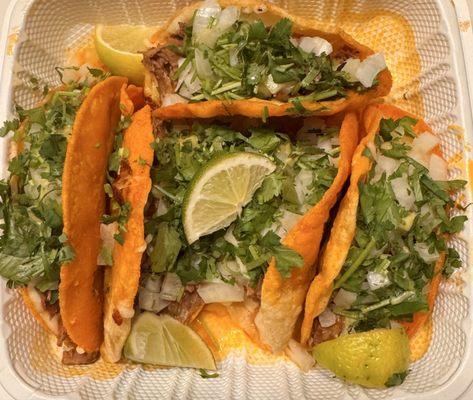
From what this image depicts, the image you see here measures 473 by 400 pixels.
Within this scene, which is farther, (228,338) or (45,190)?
(228,338)

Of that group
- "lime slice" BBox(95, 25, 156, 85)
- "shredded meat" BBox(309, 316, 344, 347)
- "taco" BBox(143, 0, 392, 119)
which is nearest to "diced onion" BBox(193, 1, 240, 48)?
"taco" BBox(143, 0, 392, 119)

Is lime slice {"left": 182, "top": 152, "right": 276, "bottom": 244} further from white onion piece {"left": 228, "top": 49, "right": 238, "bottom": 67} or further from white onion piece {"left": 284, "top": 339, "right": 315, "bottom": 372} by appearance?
white onion piece {"left": 284, "top": 339, "right": 315, "bottom": 372}

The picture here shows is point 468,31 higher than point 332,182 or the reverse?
higher

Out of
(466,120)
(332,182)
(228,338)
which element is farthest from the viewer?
(228,338)

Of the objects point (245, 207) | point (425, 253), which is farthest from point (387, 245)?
point (245, 207)

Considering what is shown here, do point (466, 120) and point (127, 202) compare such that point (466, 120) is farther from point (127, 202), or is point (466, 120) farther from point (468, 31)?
point (127, 202)

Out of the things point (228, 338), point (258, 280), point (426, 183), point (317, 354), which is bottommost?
point (228, 338)

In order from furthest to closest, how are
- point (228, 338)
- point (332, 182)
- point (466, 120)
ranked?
point (228, 338) < point (466, 120) < point (332, 182)

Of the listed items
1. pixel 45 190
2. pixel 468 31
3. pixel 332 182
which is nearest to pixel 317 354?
pixel 332 182

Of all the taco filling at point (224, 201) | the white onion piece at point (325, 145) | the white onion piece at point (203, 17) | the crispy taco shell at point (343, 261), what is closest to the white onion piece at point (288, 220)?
the taco filling at point (224, 201)
